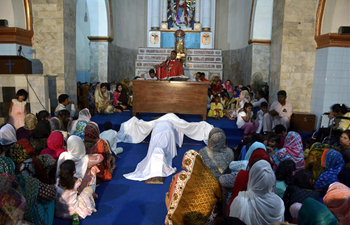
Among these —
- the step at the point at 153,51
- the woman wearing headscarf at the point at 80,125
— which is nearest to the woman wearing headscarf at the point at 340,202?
the woman wearing headscarf at the point at 80,125

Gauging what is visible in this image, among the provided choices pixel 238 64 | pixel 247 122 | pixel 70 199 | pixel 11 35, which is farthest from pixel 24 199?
pixel 238 64

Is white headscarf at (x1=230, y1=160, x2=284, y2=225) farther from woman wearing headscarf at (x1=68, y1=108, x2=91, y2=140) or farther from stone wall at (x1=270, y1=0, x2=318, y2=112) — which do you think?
stone wall at (x1=270, y1=0, x2=318, y2=112)

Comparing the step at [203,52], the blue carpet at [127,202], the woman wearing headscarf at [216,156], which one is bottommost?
the blue carpet at [127,202]

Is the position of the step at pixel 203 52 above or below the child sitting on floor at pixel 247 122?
above

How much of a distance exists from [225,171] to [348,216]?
1.27 metres

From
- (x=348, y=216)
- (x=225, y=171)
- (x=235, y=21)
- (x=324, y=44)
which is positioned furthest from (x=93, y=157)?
(x=235, y=21)

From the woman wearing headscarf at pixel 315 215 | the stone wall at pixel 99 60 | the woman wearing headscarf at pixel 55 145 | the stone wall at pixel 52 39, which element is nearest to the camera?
the woman wearing headscarf at pixel 315 215

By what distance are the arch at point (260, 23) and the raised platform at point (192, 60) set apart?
2243 millimetres

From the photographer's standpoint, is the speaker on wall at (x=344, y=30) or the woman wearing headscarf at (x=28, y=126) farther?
the speaker on wall at (x=344, y=30)

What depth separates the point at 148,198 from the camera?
380cm

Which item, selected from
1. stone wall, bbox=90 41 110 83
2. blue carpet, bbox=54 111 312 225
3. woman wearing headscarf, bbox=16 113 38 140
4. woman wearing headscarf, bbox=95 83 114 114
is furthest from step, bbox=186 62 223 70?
woman wearing headscarf, bbox=16 113 38 140

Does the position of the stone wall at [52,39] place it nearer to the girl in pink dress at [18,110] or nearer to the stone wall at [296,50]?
the girl in pink dress at [18,110]

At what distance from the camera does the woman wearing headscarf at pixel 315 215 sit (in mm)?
1842

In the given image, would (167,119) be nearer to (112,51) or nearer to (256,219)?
(256,219)
